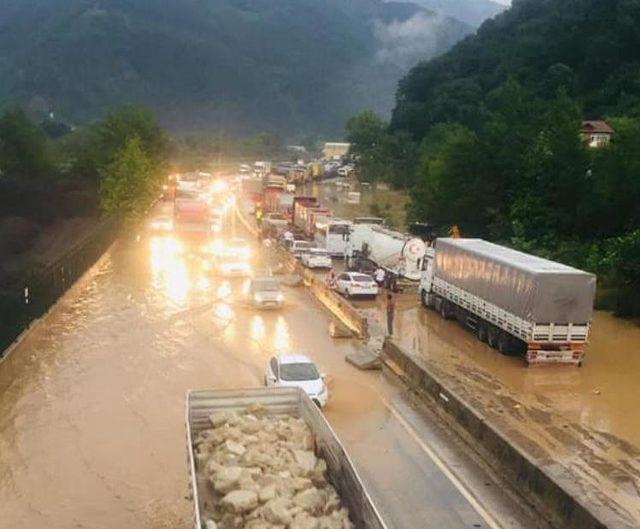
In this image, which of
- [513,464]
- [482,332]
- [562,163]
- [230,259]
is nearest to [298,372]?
[513,464]

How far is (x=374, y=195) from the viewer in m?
109

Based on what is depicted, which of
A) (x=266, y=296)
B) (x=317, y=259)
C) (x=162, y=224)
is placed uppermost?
(x=317, y=259)

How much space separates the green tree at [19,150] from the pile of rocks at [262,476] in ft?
312

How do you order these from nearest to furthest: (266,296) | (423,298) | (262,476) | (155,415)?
1. (262,476)
2. (155,415)
3. (266,296)
4. (423,298)

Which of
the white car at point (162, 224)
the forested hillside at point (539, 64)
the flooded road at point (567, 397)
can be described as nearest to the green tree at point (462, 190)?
the flooded road at point (567, 397)

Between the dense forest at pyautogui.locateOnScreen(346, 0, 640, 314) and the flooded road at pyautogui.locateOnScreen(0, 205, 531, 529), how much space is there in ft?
45.3

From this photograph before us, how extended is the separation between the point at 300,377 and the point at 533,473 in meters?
7.28

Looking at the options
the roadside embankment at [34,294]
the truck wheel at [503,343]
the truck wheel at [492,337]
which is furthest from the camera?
the roadside embankment at [34,294]

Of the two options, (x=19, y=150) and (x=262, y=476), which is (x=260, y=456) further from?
(x=19, y=150)

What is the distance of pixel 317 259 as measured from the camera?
47031mm

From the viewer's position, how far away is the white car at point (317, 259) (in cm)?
4688

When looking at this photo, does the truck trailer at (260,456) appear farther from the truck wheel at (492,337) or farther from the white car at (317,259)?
the white car at (317,259)

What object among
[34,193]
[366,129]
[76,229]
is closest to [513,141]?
[76,229]

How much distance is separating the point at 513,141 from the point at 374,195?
2363 inches
